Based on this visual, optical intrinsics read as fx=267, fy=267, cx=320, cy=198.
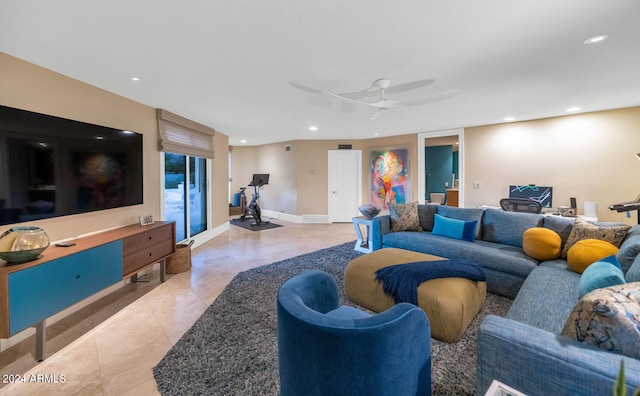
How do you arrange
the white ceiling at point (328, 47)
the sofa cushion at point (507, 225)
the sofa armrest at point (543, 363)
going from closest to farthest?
the sofa armrest at point (543, 363)
the white ceiling at point (328, 47)
the sofa cushion at point (507, 225)

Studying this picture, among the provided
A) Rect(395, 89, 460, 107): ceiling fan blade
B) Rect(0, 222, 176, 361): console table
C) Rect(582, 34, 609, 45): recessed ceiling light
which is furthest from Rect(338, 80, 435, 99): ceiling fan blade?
Rect(0, 222, 176, 361): console table

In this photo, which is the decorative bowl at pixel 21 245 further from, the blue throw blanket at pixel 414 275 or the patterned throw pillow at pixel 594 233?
the patterned throw pillow at pixel 594 233

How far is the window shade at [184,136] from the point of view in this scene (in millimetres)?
3976

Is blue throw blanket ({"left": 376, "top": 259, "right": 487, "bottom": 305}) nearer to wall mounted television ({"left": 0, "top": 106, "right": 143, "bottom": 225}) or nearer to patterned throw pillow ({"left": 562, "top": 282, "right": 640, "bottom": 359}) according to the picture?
patterned throw pillow ({"left": 562, "top": 282, "right": 640, "bottom": 359})

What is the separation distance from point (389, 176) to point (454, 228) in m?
3.45

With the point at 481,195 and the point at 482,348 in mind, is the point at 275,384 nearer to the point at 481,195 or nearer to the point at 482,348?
the point at 482,348

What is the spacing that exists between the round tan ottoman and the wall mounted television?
2.82 meters

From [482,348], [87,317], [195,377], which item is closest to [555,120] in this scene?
[482,348]

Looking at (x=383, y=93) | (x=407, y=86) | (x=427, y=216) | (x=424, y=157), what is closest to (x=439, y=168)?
(x=424, y=157)

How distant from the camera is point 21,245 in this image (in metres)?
1.91

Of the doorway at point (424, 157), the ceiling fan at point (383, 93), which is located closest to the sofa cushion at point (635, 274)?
the ceiling fan at point (383, 93)

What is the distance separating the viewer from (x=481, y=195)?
546 cm

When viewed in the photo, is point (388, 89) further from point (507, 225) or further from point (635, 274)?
point (635, 274)

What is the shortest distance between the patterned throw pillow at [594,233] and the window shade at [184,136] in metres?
5.16
